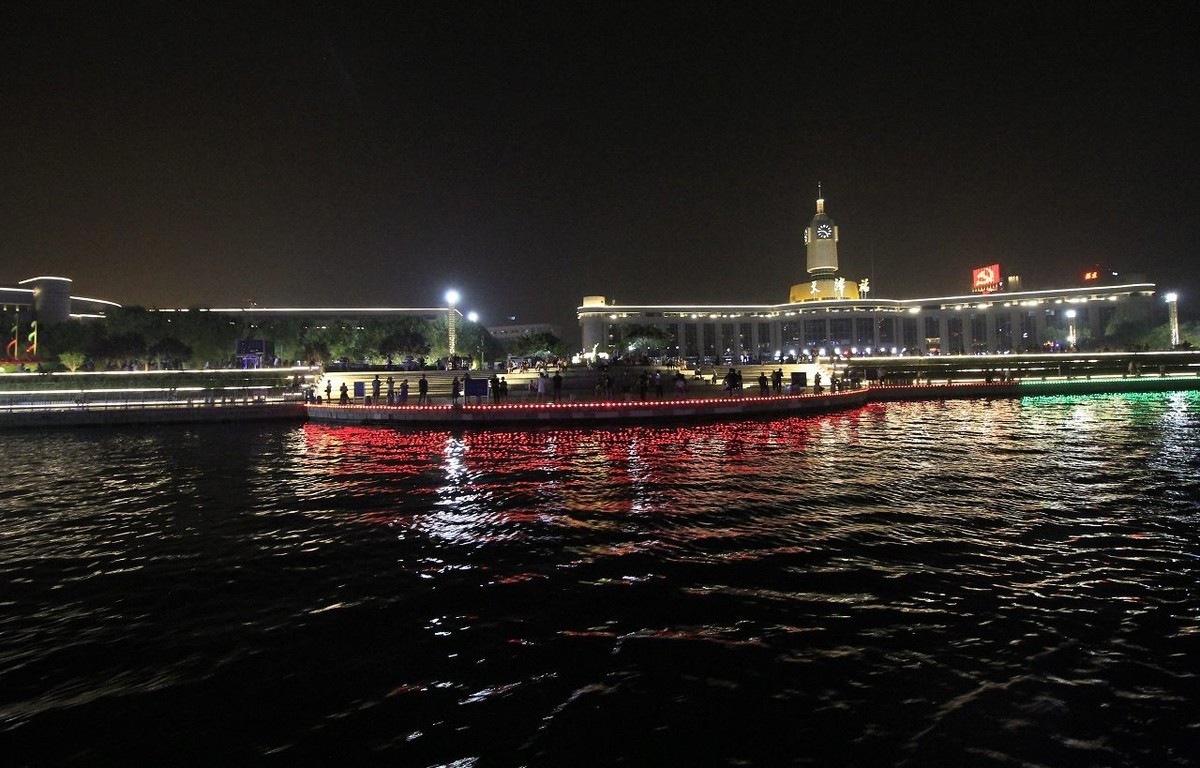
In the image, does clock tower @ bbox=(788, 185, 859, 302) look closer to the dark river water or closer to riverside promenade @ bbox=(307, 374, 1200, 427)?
riverside promenade @ bbox=(307, 374, 1200, 427)

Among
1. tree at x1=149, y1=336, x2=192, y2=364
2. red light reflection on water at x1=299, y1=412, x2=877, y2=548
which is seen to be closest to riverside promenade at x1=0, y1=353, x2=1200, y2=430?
red light reflection on water at x1=299, y1=412, x2=877, y2=548

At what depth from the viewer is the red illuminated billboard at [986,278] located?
113875mm

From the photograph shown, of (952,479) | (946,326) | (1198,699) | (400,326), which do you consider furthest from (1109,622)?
(946,326)

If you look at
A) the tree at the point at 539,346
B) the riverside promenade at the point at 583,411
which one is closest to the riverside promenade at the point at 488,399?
the riverside promenade at the point at 583,411

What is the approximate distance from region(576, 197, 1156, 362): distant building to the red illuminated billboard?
177mm

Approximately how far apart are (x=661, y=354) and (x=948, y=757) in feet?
284

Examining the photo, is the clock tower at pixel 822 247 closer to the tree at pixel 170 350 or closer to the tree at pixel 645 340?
the tree at pixel 645 340

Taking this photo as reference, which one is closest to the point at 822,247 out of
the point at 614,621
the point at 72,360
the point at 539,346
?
the point at 539,346

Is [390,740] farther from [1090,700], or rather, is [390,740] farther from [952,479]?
[952,479]

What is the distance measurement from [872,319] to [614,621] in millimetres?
126099

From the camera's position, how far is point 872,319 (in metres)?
121

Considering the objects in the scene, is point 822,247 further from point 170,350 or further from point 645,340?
point 170,350

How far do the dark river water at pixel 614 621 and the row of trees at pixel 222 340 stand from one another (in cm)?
5707

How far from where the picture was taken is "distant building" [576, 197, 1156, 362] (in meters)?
105
